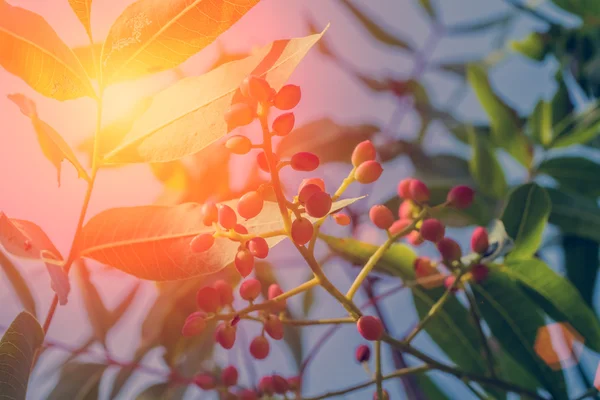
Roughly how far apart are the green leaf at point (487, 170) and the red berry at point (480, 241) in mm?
484

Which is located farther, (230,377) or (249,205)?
(230,377)

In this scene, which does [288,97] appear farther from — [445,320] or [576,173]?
[576,173]

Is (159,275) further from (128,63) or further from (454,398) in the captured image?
(454,398)

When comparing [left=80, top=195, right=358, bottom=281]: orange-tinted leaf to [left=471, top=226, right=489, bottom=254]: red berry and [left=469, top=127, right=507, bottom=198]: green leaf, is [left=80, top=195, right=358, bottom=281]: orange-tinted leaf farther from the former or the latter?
[left=469, top=127, right=507, bottom=198]: green leaf

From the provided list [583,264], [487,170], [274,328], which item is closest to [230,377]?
[274,328]

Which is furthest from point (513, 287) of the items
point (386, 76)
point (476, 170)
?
point (386, 76)

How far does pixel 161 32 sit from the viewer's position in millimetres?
603

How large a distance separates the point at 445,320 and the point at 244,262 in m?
0.53

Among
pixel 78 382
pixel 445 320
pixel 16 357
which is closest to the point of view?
pixel 16 357

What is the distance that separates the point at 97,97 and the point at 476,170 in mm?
889

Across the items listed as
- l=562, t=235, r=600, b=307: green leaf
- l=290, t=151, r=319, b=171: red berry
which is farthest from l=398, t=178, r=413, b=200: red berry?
l=562, t=235, r=600, b=307: green leaf

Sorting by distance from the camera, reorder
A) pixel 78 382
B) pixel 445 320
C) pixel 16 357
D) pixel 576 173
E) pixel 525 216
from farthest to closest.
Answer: pixel 576 173, pixel 78 382, pixel 445 320, pixel 525 216, pixel 16 357

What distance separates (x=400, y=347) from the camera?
673mm

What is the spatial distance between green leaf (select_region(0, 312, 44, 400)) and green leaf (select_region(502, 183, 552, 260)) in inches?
27.4
